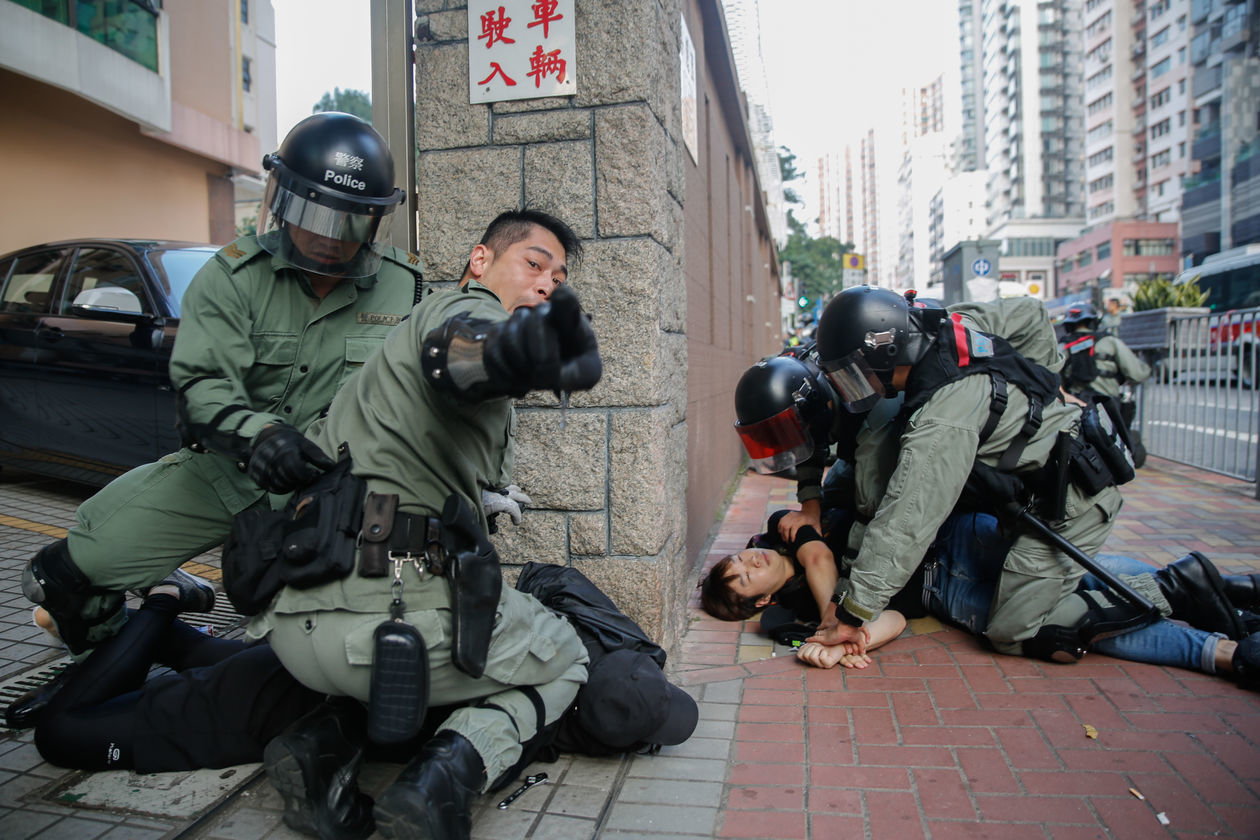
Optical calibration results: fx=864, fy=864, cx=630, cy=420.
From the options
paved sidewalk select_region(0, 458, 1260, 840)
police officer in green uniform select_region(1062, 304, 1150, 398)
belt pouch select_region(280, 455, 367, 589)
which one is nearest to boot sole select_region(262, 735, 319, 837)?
paved sidewalk select_region(0, 458, 1260, 840)

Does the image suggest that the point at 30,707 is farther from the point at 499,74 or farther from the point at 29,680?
the point at 499,74

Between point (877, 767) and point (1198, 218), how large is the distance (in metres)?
61.8

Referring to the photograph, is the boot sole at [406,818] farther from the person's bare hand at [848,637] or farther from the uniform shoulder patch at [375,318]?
the person's bare hand at [848,637]

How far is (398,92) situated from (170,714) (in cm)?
259

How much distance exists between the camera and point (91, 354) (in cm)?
546

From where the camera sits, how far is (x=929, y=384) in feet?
10.8

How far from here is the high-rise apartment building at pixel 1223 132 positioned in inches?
1843

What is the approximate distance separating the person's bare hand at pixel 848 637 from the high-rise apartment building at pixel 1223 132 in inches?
2089

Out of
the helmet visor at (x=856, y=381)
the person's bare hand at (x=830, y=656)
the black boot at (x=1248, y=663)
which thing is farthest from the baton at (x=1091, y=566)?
the person's bare hand at (x=830, y=656)

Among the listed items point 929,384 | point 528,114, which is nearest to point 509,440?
point 528,114

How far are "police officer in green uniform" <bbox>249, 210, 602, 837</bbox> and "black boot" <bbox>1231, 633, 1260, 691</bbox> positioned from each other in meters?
2.59

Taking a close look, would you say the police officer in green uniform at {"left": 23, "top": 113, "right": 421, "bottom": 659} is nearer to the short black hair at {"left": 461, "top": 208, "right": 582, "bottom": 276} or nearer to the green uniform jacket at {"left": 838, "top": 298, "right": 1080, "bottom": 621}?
the short black hair at {"left": 461, "top": 208, "right": 582, "bottom": 276}

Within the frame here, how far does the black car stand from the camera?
5.13 m

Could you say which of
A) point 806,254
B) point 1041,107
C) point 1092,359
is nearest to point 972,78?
point 1041,107
